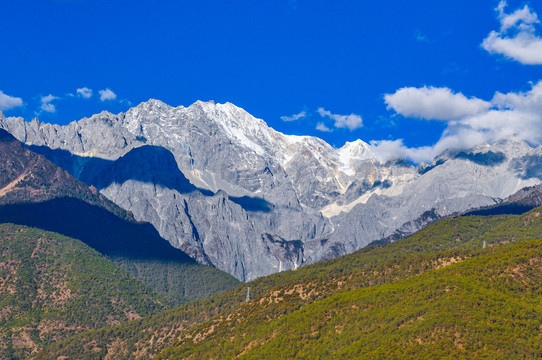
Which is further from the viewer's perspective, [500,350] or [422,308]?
[422,308]

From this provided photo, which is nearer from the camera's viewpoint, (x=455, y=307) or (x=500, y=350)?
(x=500, y=350)

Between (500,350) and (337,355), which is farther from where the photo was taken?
(337,355)

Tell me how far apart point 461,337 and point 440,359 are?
30.7 feet

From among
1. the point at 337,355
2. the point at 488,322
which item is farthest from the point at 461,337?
the point at 337,355

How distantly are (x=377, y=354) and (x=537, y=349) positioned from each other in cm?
3161

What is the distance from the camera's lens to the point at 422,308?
199 m

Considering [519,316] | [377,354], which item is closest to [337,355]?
Result: [377,354]

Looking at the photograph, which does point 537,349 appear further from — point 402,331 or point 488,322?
point 402,331

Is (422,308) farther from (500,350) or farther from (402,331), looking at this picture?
(500,350)

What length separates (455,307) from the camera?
194750mm

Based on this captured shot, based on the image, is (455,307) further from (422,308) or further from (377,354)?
(377,354)

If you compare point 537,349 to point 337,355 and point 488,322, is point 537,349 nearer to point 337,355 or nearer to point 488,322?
point 488,322

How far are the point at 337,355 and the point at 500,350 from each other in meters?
36.3

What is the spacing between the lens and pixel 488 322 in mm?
188250
